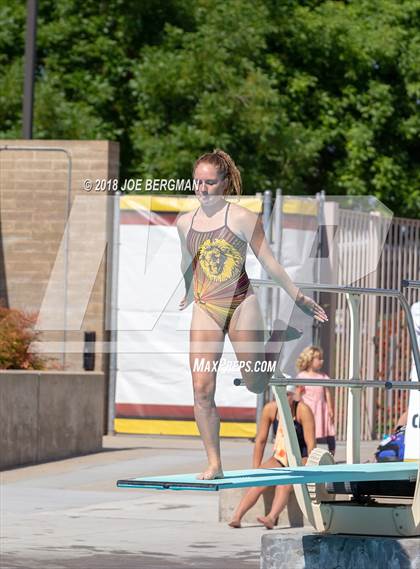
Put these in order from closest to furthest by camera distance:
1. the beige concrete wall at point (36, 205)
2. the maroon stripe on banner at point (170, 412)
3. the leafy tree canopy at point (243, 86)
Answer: the maroon stripe on banner at point (170, 412)
the beige concrete wall at point (36, 205)
the leafy tree canopy at point (243, 86)

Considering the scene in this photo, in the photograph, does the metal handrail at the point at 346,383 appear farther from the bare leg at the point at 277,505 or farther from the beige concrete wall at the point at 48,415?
the beige concrete wall at the point at 48,415

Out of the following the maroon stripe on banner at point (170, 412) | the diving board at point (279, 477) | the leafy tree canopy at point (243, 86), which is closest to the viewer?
the diving board at point (279, 477)

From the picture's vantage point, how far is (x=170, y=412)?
19000 millimetres

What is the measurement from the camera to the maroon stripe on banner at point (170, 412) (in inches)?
737

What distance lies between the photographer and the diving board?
5.63 m

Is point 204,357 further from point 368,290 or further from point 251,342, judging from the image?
point 368,290

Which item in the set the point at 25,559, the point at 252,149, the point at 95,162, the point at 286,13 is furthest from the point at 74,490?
the point at 286,13

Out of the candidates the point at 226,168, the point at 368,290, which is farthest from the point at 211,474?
the point at 368,290

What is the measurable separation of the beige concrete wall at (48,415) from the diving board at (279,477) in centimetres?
917

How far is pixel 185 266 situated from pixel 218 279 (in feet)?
0.51

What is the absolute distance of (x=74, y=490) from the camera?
14.4 meters

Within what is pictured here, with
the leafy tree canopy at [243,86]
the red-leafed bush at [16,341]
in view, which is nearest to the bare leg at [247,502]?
the red-leafed bush at [16,341]

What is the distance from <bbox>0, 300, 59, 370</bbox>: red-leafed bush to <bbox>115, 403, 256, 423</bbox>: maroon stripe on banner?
7.17 feet

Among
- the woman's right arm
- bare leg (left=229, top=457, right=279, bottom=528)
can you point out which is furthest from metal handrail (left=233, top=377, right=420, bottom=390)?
bare leg (left=229, top=457, right=279, bottom=528)
